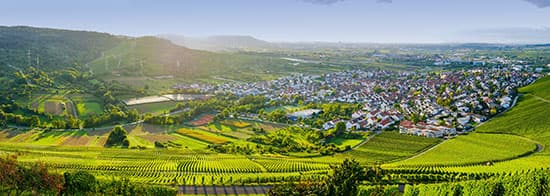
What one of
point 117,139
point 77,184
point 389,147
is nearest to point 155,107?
point 117,139

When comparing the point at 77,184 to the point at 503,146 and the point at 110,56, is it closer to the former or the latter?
the point at 503,146

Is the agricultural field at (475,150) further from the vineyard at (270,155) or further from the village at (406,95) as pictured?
the village at (406,95)

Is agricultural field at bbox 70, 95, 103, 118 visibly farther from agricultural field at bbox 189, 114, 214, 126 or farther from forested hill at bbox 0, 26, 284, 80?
forested hill at bbox 0, 26, 284, 80

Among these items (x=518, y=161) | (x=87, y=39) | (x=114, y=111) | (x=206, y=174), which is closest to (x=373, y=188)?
(x=206, y=174)

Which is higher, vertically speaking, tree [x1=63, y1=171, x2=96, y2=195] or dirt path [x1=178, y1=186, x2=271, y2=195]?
tree [x1=63, y1=171, x2=96, y2=195]

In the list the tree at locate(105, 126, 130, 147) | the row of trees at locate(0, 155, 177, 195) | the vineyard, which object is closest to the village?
the vineyard
